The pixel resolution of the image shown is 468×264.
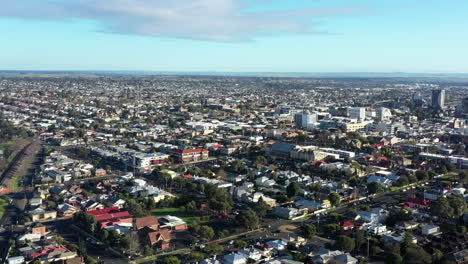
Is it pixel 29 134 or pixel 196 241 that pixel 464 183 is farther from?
pixel 29 134

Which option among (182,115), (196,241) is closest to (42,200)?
(196,241)

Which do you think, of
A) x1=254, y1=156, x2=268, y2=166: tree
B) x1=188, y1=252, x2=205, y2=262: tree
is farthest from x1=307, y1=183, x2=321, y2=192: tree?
x1=188, y1=252, x2=205, y2=262: tree

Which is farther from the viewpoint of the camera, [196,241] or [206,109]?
[206,109]

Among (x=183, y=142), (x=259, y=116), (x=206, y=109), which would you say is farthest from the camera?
(x=206, y=109)

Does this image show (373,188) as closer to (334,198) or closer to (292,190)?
(334,198)

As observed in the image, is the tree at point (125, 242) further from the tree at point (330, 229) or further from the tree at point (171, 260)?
the tree at point (330, 229)

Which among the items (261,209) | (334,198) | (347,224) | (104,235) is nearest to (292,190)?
(334,198)

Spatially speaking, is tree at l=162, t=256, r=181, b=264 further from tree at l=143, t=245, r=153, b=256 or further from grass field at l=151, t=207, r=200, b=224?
grass field at l=151, t=207, r=200, b=224

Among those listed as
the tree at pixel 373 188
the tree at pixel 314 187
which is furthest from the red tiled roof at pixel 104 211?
the tree at pixel 373 188
